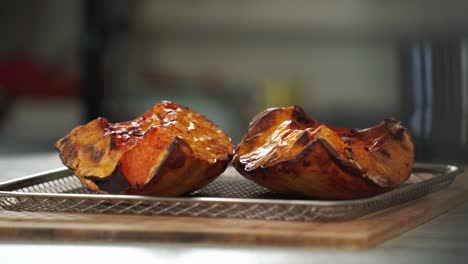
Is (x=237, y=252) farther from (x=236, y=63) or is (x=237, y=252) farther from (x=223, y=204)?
(x=236, y=63)

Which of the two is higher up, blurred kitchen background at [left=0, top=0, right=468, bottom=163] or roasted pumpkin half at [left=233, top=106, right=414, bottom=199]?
roasted pumpkin half at [left=233, top=106, right=414, bottom=199]

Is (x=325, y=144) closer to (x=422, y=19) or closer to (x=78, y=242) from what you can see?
(x=78, y=242)

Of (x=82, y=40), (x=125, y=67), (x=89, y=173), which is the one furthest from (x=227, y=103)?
(x=89, y=173)

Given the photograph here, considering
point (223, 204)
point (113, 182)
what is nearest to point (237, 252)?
point (223, 204)

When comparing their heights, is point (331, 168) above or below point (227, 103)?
above

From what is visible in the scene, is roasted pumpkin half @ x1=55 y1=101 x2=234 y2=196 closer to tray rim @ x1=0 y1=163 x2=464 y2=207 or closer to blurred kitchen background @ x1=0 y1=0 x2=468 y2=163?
tray rim @ x1=0 y1=163 x2=464 y2=207

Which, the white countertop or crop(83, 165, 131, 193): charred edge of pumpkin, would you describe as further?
crop(83, 165, 131, 193): charred edge of pumpkin

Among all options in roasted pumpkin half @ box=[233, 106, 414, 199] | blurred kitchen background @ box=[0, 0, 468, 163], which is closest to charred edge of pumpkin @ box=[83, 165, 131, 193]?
roasted pumpkin half @ box=[233, 106, 414, 199]
